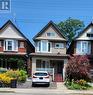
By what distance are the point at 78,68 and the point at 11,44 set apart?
13.8 meters

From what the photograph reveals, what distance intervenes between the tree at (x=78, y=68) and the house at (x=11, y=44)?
418 inches

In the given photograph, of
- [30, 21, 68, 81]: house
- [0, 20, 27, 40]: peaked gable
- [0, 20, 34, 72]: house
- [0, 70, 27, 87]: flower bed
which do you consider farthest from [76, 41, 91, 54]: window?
[0, 70, 27, 87]: flower bed

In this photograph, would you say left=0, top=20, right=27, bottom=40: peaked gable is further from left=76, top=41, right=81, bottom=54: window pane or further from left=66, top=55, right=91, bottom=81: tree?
left=66, top=55, right=91, bottom=81: tree

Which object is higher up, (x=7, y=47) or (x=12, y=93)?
(x=7, y=47)

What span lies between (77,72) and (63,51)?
9936 mm

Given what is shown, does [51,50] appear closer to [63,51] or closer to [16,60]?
[63,51]

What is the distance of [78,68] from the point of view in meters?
50.8

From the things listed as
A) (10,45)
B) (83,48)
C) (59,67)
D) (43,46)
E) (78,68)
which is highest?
(10,45)

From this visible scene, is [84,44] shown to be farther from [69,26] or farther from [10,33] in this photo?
[69,26]

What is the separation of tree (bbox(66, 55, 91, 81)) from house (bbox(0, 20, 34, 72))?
34.8 feet

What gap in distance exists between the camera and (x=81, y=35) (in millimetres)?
60656

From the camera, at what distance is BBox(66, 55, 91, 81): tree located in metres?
50.6

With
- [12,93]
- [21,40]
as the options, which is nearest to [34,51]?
[21,40]

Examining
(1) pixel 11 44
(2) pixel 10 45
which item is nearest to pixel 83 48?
(1) pixel 11 44
